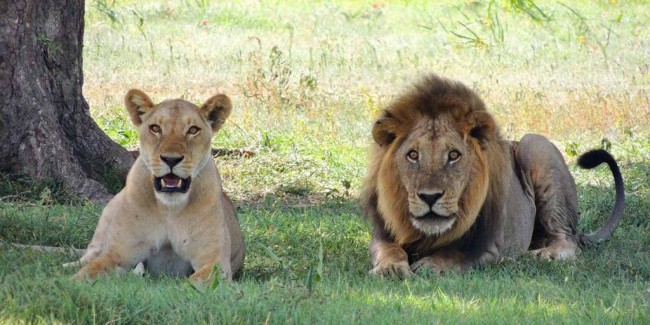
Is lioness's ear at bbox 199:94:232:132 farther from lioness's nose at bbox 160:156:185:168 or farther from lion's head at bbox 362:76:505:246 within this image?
lion's head at bbox 362:76:505:246

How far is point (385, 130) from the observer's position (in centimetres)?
566

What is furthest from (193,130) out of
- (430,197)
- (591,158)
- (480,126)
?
(591,158)

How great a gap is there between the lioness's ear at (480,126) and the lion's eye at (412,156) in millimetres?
290

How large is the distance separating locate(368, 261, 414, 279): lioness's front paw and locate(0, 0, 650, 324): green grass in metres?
0.13

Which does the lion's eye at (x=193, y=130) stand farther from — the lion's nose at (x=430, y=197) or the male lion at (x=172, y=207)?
the lion's nose at (x=430, y=197)

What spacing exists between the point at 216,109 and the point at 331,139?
16.0ft

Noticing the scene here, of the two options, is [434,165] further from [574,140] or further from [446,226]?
[574,140]

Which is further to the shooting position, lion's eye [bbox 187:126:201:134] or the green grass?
lion's eye [bbox 187:126:201:134]

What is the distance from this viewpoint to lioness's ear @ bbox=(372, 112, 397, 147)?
5.64 meters

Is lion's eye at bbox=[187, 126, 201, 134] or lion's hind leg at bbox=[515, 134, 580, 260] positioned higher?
lion's eye at bbox=[187, 126, 201, 134]

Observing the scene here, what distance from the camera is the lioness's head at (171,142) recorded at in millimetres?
4617

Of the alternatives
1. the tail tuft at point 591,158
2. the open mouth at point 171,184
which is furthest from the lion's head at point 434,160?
the open mouth at point 171,184

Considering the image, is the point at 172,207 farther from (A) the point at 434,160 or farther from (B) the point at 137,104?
(A) the point at 434,160

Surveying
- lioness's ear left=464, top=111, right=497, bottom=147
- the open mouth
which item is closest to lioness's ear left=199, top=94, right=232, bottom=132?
the open mouth
